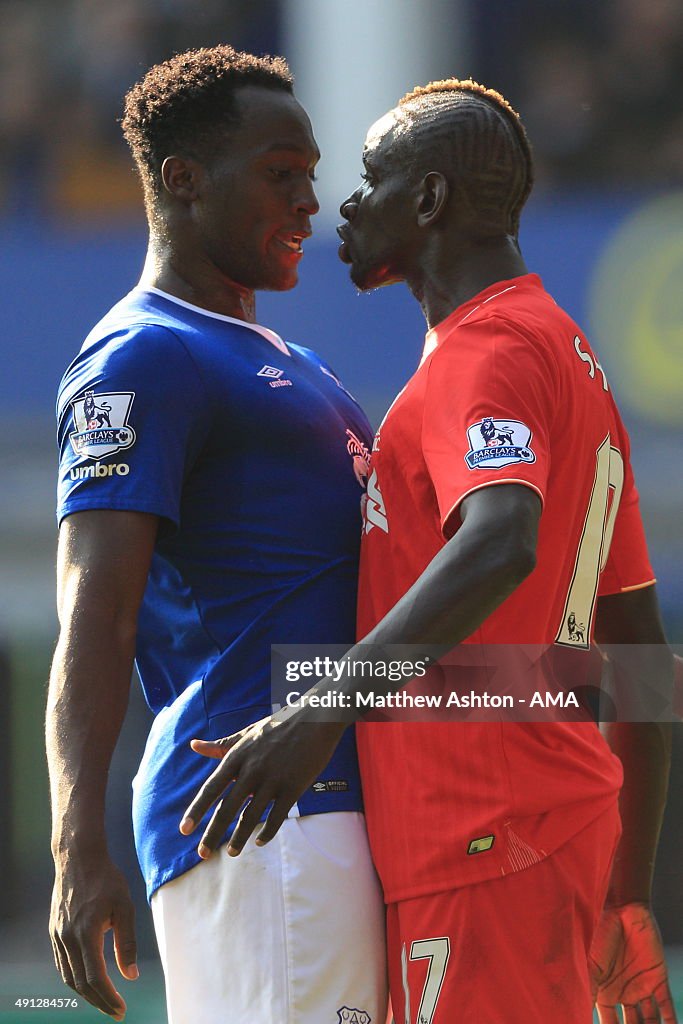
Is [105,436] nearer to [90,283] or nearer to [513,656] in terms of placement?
[513,656]

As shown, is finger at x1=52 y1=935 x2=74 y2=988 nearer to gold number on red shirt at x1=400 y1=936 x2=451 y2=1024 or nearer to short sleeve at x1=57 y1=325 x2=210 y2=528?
gold number on red shirt at x1=400 y1=936 x2=451 y2=1024

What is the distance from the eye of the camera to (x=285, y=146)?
2.77 meters

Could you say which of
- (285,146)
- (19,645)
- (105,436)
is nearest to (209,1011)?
(105,436)

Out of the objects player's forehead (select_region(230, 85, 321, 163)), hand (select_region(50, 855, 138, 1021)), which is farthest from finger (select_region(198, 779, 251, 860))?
player's forehead (select_region(230, 85, 321, 163))

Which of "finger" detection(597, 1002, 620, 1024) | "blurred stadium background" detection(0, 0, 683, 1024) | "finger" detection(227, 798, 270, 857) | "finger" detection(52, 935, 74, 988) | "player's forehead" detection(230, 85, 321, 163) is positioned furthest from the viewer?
"blurred stadium background" detection(0, 0, 683, 1024)

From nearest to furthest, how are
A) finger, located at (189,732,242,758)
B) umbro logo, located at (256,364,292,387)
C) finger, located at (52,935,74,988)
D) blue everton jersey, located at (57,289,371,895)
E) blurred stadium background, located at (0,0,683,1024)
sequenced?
1. finger, located at (189,732,242,758)
2. finger, located at (52,935,74,988)
3. blue everton jersey, located at (57,289,371,895)
4. umbro logo, located at (256,364,292,387)
5. blurred stadium background, located at (0,0,683,1024)

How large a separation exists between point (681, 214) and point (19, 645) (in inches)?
163

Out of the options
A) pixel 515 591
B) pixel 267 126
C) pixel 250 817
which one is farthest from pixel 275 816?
pixel 267 126

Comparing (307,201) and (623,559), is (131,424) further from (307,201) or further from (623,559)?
(623,559)

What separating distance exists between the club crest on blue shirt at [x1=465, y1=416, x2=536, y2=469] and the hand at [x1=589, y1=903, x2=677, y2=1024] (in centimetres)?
101

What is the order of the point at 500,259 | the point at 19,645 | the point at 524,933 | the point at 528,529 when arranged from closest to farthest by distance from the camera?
1. the point at 528,529
2. the point at 524,933
3. the point at 500,259
4. the point at 19,645

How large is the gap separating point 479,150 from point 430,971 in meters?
1.41

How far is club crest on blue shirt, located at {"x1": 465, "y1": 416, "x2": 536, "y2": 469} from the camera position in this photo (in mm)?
2051

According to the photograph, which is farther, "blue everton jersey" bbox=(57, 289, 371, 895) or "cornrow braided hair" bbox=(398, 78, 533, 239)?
"cornrow braided hair" bbox=(398, 78, 533, 239)
